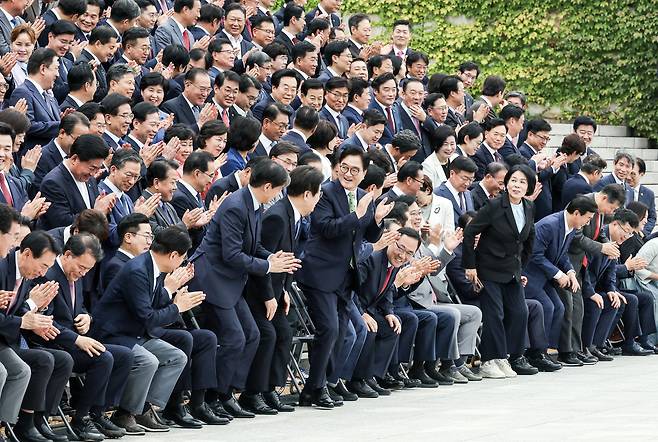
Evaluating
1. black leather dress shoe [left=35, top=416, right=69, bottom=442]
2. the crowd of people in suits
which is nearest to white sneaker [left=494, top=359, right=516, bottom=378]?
the crowd of people in suits

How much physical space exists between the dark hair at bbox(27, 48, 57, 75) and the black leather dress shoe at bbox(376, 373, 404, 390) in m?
3.35

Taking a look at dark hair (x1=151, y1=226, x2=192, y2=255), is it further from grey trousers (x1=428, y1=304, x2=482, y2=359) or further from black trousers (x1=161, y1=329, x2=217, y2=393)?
grey trousers (x1=428, y1=304, x2=482, y2=359)

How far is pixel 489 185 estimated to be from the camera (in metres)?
13.1

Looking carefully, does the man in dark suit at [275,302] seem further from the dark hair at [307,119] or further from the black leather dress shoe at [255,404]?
the dark hair at [307,119]

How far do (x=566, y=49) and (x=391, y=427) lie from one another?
43.1 feet

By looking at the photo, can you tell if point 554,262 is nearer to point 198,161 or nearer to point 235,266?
point 198,161

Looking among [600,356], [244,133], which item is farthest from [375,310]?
[600,356]

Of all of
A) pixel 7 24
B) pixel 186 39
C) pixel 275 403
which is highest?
pixel 7 24

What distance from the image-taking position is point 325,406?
10.1m

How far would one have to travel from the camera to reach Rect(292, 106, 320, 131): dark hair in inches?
457

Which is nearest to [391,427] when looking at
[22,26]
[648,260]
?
[22,26]

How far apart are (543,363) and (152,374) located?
15.1ft

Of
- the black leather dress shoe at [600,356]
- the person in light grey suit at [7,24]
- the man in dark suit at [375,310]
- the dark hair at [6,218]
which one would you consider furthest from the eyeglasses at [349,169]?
the black leather dress shoe at [600,356]

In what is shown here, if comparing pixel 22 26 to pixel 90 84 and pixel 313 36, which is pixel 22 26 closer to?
pixel 90 84
